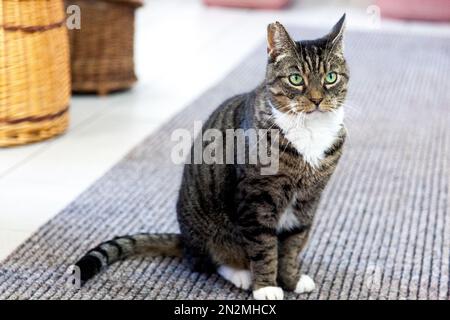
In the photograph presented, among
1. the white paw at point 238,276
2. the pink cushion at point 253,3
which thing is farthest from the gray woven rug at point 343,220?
the pink cushion at point 253,3

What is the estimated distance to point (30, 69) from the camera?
2.44 metres

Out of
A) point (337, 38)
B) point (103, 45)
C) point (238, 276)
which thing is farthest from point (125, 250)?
point (103, 45)

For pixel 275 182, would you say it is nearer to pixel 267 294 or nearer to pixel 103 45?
pixel 267 294

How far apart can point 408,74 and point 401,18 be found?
44.2 inches

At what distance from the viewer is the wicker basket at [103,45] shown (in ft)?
9.54

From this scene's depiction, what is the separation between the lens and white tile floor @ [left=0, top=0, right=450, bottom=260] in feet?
7.05

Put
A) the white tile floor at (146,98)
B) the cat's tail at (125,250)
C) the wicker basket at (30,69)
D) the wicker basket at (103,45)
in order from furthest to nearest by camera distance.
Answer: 1. the wicker basket at (103,45)
2. the wicker basket at (30,69)
3. the white tile floor at (146,98)
4. the cat's tail at (125,250)

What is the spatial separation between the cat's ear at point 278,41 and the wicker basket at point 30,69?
106 cm

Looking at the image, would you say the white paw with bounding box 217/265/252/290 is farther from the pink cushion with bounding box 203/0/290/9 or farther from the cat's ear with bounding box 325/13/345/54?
the pink cushion with bounding box 203/0/290/9

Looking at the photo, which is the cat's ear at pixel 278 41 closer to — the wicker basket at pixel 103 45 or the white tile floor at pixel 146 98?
the white tile floor at pixel 146 98

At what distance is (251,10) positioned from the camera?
468cm

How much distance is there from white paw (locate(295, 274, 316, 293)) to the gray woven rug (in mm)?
21
